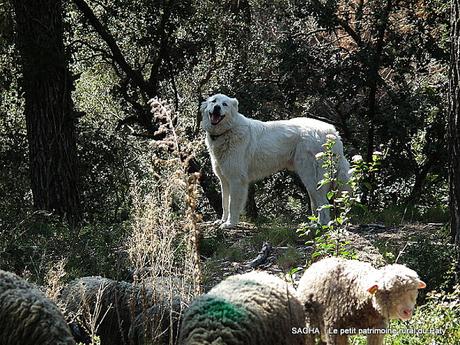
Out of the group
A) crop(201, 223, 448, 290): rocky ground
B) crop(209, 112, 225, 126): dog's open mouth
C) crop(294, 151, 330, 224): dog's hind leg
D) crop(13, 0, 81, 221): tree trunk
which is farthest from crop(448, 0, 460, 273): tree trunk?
crop(13, 0, 81, 221): tree trunk

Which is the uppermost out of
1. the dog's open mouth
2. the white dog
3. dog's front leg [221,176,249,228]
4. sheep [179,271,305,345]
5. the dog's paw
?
the dog's open mouth

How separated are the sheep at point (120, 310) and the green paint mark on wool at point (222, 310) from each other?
0.73m

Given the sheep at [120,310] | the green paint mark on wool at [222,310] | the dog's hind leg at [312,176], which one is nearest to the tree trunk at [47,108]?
the dog's hind leg at [312,176]

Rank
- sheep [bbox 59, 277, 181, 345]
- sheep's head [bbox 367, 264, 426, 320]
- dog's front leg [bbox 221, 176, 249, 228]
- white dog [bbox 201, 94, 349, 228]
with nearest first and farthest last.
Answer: sheep's head [bbox 367, 264, 426, 320], sheep [bbox 59, 277, 181, 345], dog's front leg [bbox 221, 176, 249, 228], white dog [bbox 201, 94, 349, 228]

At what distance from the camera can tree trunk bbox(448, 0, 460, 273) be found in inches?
273

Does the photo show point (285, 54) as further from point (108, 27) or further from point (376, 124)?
point (108, 27)

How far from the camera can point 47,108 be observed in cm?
1179

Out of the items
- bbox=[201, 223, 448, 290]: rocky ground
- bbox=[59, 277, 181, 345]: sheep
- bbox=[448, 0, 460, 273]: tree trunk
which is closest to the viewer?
bbox=[59, 277, 181, 345]: sheep

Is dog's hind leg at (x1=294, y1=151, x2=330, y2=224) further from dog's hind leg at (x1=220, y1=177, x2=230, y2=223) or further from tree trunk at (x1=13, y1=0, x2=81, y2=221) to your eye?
tree trunk at (x1=13, y1=0, x2=81, y2=221)

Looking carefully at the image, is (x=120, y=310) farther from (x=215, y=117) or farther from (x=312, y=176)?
(x=312, y=176)

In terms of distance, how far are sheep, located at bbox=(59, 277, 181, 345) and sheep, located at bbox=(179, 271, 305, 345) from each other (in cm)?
67

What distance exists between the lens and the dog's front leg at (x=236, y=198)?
1100 centimetres

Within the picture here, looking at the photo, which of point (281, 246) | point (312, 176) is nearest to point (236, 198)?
point (312, 176)

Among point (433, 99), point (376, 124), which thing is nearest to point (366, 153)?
point (376, 124)
